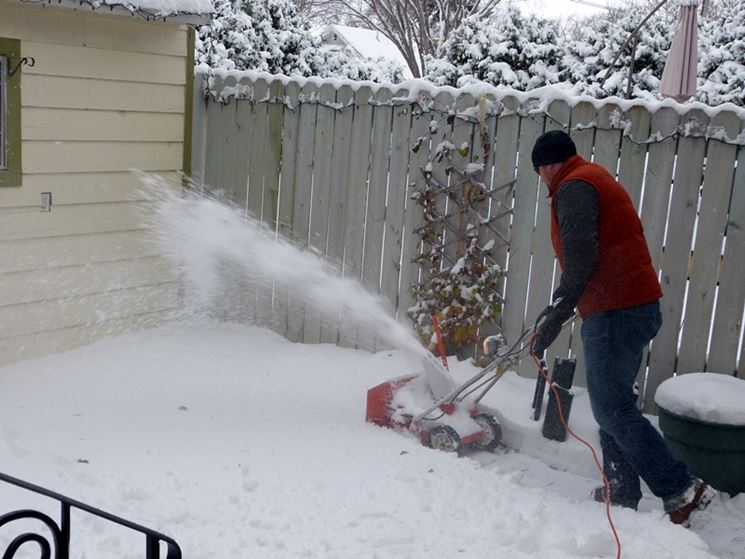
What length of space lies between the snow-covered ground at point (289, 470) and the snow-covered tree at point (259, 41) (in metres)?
6.51

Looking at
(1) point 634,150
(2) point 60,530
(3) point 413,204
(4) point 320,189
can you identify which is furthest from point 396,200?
(2) point 60,530

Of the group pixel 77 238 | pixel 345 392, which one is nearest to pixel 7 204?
pixel 77 238

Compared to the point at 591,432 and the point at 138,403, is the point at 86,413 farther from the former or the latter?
the point at 591,432

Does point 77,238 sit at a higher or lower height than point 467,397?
higher

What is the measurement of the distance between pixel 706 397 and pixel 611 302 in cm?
89

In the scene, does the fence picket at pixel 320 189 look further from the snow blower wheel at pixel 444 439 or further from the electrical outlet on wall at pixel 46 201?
the snow blower wheel at pixel 444 439

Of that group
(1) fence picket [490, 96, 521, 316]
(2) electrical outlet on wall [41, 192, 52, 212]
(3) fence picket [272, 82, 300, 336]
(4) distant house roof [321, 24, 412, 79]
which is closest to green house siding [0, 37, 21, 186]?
(2) electrical outlet on wall [41, 192, 52, 212]

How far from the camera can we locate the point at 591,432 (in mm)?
5652

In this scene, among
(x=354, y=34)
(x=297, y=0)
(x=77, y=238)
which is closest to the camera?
(x=77, y=238)

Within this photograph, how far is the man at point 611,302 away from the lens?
446 cm

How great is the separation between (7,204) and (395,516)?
148 inches

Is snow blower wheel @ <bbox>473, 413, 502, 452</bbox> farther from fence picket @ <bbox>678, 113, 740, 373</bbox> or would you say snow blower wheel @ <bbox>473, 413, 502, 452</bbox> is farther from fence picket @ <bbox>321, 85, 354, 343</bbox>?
fence picket @ <bbox>321, 85, 354, 343</bbox>

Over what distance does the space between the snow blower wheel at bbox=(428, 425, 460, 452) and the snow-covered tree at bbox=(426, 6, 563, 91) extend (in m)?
7.24

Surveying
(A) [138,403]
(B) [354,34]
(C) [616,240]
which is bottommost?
(A) [138,403]
